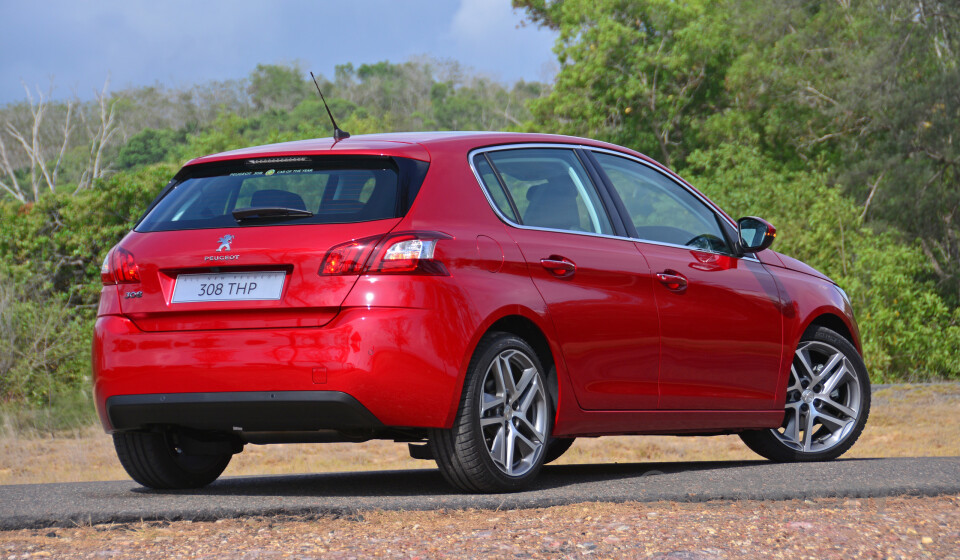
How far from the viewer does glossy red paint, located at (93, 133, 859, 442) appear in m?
4.85

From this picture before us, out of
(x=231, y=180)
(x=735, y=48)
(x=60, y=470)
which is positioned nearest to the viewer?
(x=231, y=180)

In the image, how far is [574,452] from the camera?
49.6ft

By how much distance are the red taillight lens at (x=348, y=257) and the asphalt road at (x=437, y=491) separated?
0.93m

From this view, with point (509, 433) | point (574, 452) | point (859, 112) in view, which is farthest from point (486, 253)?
point (859, 112)

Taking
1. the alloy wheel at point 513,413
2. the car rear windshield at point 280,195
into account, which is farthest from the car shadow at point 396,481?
the car rear windshield at point 280,195

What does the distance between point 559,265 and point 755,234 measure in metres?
1.84

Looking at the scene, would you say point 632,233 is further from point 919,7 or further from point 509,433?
point 919,7

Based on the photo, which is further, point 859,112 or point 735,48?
point 735,48

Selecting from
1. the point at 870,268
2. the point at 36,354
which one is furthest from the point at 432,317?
the point at 36,354

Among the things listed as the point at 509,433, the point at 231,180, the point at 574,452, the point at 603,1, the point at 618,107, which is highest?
the point at 603,1

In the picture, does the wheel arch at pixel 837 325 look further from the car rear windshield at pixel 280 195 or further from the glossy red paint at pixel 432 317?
the car rear windshield at pixel 280 195

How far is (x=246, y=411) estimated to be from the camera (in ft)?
16.3

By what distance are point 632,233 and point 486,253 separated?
123cm

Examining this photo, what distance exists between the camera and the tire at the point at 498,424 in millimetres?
5098
